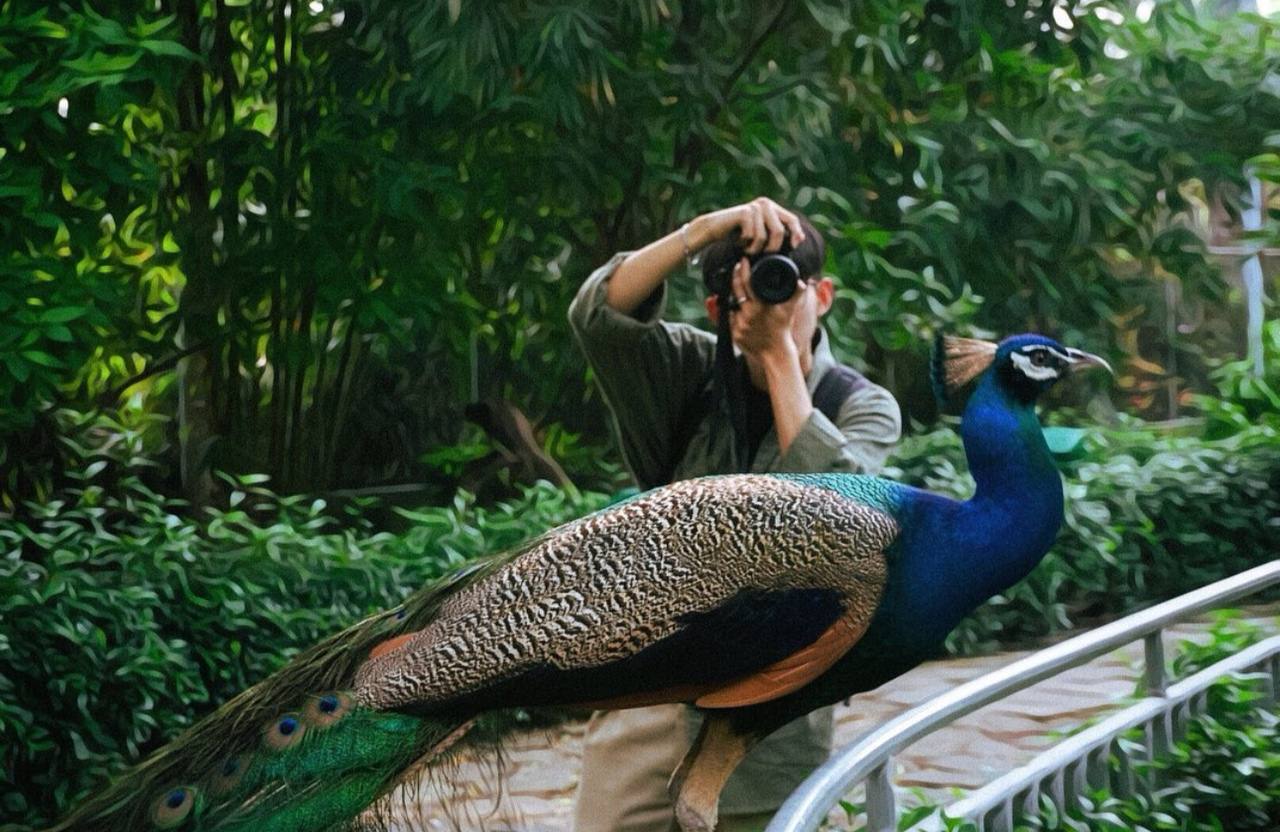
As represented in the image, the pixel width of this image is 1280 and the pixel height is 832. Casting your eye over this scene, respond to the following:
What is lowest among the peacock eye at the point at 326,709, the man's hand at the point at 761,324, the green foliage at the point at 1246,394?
the green foliage at the point at 1246,394

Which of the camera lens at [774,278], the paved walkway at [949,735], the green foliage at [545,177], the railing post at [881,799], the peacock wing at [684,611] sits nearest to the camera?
the railing post at [881,799]

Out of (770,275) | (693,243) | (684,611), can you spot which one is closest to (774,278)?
(770,275)

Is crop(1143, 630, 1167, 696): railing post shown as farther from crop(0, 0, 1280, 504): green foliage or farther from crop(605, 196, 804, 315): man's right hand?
crop(0, 0, 1280, 504): green foliage

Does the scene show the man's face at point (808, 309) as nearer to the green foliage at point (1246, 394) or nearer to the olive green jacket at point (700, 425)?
the olive green jacket at point (700, 425)

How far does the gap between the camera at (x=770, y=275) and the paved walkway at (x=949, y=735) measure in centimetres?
70

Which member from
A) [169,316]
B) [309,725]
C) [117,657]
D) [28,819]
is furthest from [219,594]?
[309,725]

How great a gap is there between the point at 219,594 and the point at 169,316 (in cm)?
120

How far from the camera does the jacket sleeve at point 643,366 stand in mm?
1959

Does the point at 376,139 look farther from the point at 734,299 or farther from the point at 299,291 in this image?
the point at 734,299

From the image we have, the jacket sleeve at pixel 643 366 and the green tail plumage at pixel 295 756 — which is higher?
the jacket sleeve at pixel 643 366

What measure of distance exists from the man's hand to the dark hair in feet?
0.07

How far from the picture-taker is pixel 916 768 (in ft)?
11.0

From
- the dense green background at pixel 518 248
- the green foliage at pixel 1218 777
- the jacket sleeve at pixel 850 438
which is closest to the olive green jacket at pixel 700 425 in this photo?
the jacket sleeve at pixel 850 438

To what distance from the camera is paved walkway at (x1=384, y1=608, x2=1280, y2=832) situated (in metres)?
2.99
